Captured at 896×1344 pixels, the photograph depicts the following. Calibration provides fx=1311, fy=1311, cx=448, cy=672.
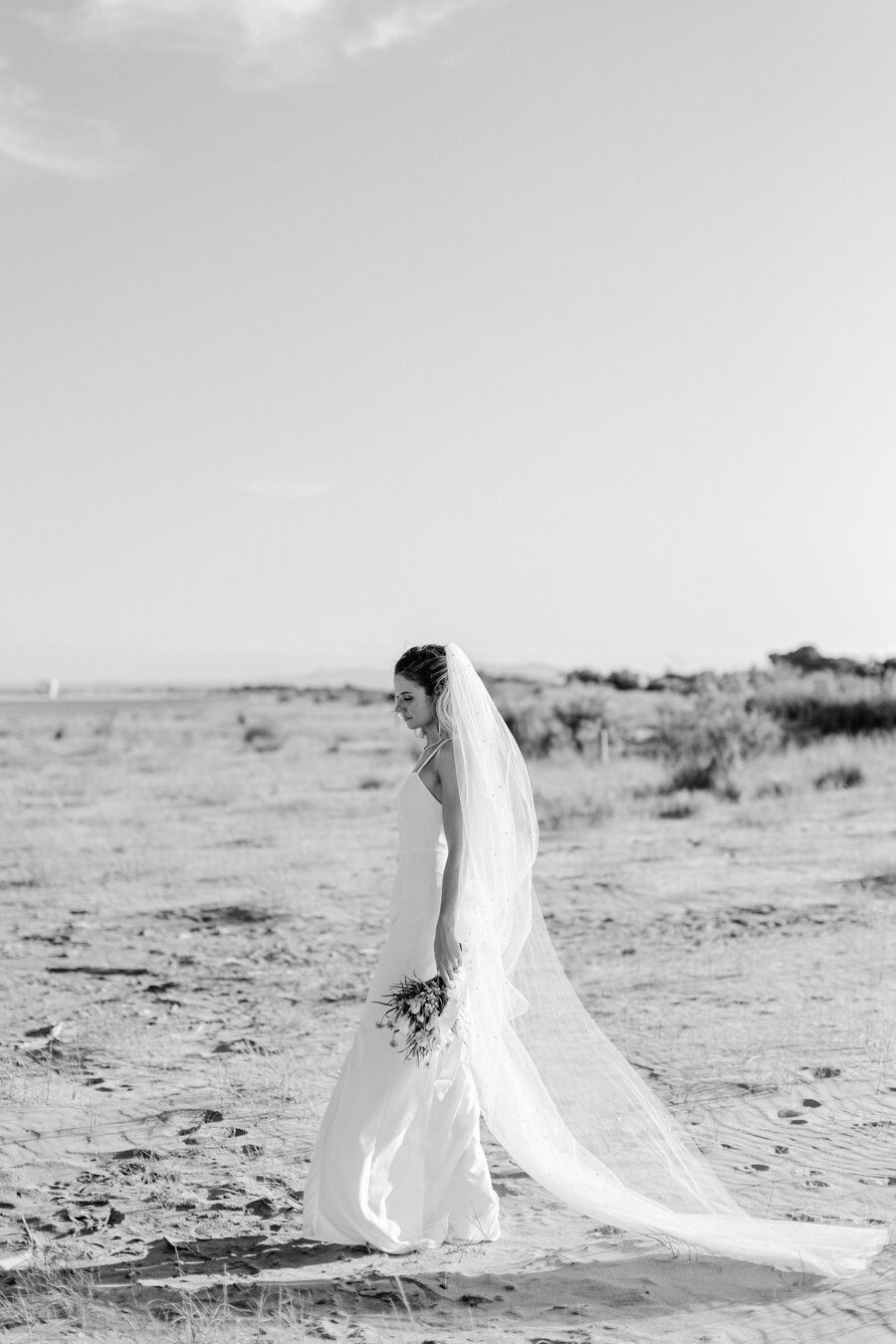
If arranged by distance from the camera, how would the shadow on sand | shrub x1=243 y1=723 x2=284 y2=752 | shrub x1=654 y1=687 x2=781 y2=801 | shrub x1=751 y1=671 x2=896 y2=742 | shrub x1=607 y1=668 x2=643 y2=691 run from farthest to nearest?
1. shrub x1=607 y1=668 x2=643 y2=691
2. shrub x1=243 y1=723 x2=284 y2=752
3. shrub x1=751 y1=671 x2=896 y2=742
4. shrub x1=654 y1=687 x2=781 y2=801
5. the shadow on sand

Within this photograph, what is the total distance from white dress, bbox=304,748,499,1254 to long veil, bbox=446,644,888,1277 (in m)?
0.15

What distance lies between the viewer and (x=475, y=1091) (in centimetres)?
480

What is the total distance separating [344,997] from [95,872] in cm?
597

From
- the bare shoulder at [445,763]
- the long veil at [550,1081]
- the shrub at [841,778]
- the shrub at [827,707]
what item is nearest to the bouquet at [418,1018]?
the long veil at [550,1081]

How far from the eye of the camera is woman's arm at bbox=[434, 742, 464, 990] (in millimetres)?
4660

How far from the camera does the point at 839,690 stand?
34969 millimetres

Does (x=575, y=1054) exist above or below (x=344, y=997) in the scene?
above

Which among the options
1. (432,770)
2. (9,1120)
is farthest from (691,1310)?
(9,1120)

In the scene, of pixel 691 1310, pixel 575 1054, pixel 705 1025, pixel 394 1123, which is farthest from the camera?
pixel 705 1025

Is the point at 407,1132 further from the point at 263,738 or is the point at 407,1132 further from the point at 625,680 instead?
the point at 625,680

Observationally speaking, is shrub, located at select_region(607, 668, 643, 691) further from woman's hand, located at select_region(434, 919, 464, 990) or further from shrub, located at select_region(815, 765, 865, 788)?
woman's hand, located at select_region(434, 919, 464, 990)

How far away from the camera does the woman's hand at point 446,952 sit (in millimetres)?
4672

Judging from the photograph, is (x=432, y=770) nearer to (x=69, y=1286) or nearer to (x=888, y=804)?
(x=69, y=1286)

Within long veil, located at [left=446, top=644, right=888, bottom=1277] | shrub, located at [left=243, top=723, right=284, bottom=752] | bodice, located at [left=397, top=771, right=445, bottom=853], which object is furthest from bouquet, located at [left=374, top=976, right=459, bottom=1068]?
shrub, located at [left=243, top=723, right=284, bottom=752]
